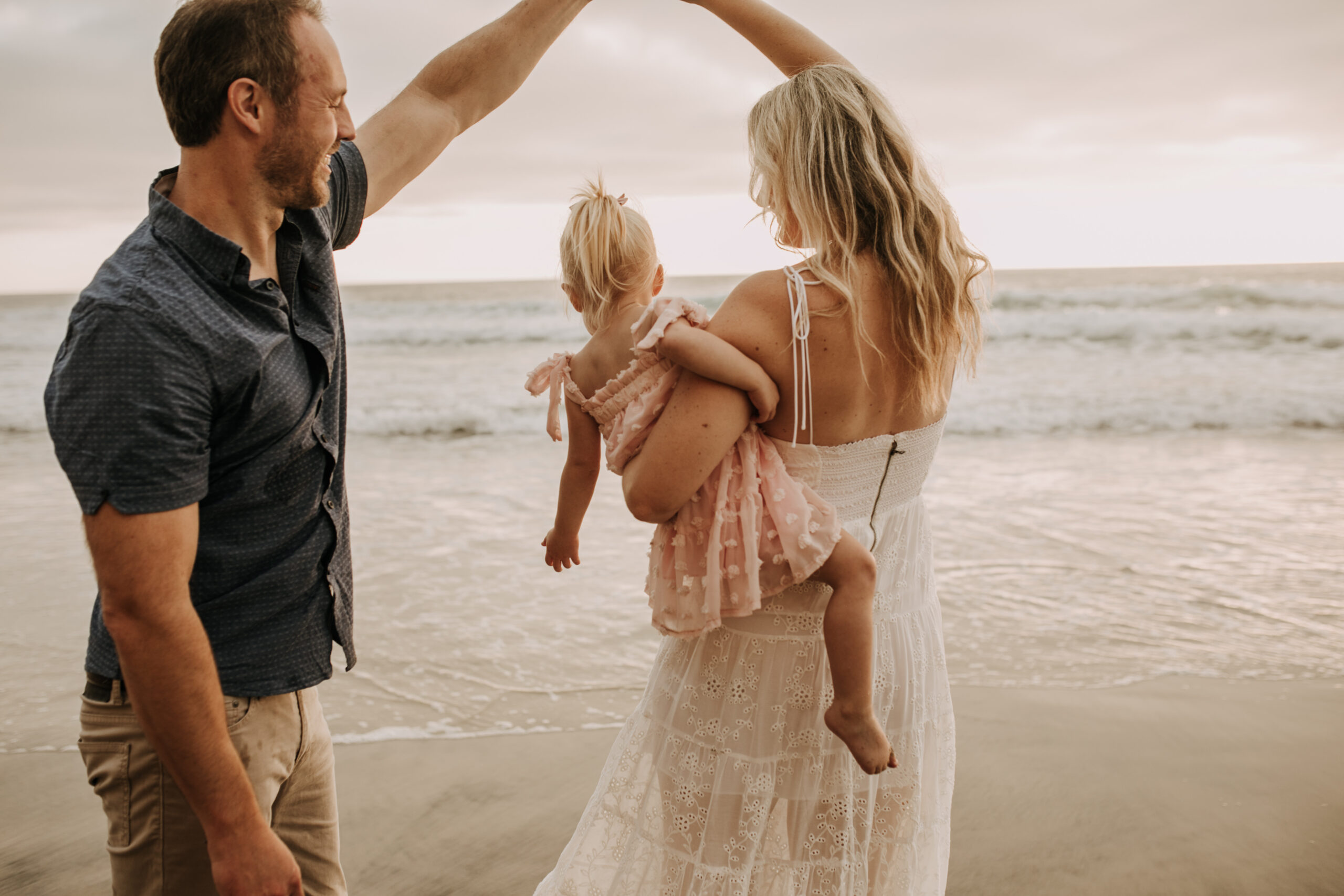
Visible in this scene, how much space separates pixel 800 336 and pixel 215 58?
983mm

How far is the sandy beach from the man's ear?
2.24 metres

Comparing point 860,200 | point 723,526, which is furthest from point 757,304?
point 723,526

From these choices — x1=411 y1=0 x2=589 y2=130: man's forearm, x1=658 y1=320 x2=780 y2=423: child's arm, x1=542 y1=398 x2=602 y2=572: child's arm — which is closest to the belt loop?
x1=542 y1=398 x2=602 y2=572: child's arm

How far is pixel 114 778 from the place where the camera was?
4.75 feet

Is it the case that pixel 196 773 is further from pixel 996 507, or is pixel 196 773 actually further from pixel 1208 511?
pixel 1208 511

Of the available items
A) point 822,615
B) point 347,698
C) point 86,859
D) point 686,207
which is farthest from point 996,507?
point 686,207

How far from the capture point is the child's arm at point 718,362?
1.54 meters

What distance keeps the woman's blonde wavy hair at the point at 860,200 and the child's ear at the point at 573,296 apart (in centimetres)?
95

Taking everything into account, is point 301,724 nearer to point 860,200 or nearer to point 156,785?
point 156,785

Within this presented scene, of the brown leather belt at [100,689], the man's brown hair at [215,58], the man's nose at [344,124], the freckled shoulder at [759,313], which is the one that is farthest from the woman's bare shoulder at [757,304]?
the brown leather belt at [100,689]

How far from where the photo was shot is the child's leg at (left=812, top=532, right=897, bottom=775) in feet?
5.47

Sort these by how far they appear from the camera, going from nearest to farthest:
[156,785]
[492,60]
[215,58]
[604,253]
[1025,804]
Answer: [215,58], [156,785], [492,60], [604,253], [1025,804]

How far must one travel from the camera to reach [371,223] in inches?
1119

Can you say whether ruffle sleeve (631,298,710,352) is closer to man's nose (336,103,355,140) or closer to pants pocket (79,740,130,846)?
man's nose (336,103,355,140)
